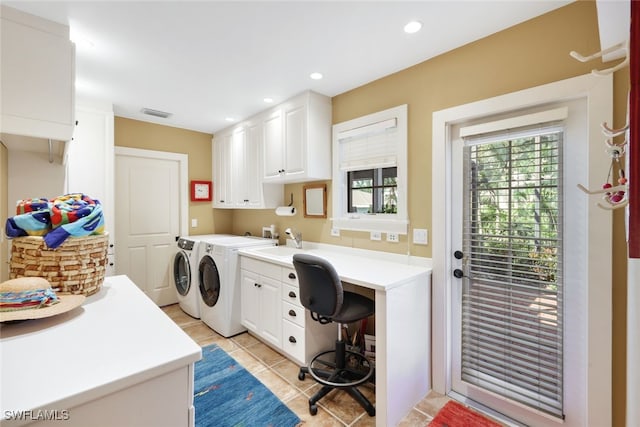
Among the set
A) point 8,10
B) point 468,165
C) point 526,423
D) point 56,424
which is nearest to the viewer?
point 56,424

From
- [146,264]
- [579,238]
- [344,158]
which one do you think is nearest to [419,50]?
[344,158]

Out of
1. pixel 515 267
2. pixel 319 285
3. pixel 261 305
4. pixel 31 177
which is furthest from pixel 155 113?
pixel 515 267

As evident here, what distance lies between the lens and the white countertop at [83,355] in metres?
0.59

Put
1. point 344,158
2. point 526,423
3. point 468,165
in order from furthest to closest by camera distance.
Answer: point 344,158, point 468,165, point 526,423

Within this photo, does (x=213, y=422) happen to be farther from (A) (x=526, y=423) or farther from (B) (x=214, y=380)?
(A) (x=526, y=423)

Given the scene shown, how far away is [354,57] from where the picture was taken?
214cm

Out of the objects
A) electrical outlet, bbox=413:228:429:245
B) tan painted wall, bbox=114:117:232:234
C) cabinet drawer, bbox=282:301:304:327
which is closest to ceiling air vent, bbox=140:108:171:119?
tan painted wall, bbox=114:117:232:234

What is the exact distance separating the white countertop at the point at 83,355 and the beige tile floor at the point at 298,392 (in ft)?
4.69

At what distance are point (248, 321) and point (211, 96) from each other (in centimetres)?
234

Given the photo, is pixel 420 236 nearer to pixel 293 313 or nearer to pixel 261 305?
pixel 293 313

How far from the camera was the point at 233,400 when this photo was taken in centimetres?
200

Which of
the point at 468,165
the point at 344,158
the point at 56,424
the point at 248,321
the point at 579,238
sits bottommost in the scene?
the point at 248,321

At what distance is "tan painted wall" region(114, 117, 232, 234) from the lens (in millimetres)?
3543

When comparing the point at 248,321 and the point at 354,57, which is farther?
the point at 248,321
